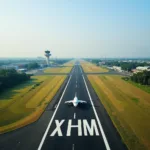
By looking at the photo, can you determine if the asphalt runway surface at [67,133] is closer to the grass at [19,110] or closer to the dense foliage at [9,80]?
the grass at [19,110]

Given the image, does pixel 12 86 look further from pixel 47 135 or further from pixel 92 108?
pixel 47 135

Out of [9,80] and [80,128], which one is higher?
[9,80]

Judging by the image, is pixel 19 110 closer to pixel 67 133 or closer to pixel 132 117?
pixel 67 133

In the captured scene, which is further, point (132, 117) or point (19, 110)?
point (19, 110)

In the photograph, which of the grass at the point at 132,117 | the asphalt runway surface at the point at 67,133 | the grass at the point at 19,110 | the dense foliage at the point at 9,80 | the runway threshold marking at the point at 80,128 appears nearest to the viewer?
the asphalt runway surface at the point at 67,133

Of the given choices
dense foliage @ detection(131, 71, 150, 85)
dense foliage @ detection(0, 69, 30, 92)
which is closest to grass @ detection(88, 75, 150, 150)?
dense foliage @ detection(131, 71, 150, 85)

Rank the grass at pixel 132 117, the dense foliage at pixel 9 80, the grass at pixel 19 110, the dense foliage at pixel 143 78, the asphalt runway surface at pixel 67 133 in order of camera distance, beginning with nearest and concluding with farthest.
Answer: the asphalt runway surface at pixel 67 133, the grass at pixel 132 117, the grass at pixel 19 110, the dense foliage at pixel 9 80, the dense foliage at pixel 143 78

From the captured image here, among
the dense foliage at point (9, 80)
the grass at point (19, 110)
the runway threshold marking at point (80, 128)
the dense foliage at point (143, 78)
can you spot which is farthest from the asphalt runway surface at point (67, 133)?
the dense foliage at point (143, 78)

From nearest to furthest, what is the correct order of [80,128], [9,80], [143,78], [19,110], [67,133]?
[67,133]
[80,128]
[19,110]
[9,80]
[143,78]

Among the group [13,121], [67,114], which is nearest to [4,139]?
[13,121]

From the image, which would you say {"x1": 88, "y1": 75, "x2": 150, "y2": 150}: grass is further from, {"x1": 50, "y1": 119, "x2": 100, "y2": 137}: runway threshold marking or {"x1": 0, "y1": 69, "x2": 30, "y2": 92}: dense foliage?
{"x1": 0, "y1": 69, "x2": 30, "y2": 92}: dense foliage

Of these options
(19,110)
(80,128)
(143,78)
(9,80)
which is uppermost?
(9,80)

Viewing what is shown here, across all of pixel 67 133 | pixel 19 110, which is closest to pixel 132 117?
pixel 67 133
